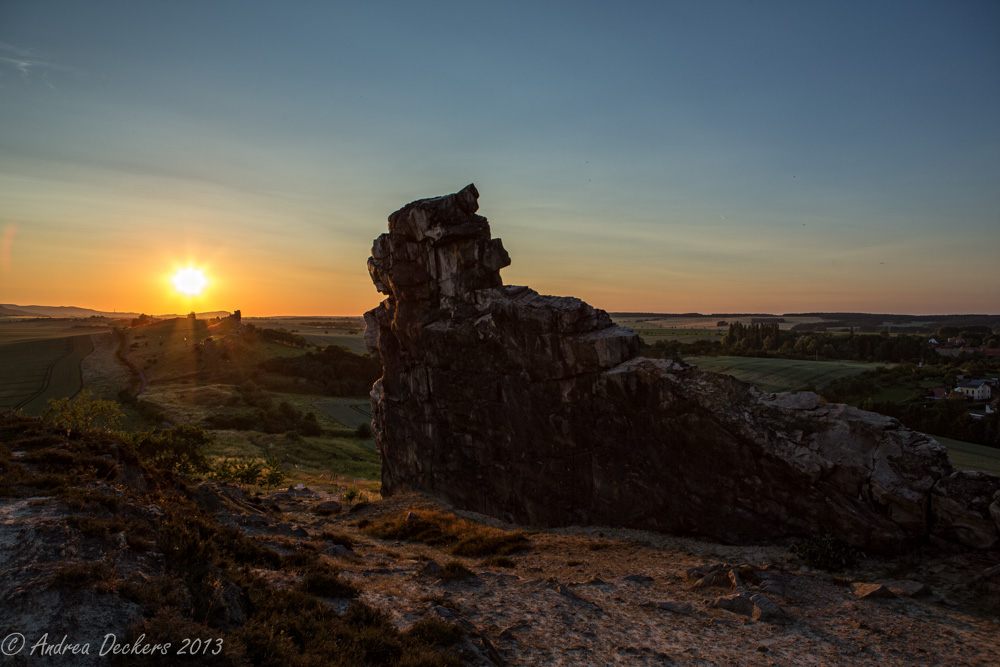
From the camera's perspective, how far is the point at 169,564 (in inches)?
591

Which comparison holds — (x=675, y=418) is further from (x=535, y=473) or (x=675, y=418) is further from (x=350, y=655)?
(x=350, y=655)

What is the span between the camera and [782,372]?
88188 millimetres

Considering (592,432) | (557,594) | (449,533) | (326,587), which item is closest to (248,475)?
(449,533)

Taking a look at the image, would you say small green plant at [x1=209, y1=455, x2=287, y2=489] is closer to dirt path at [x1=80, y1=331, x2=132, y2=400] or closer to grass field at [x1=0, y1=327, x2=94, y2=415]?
grass field at [x1=0, y1=327, x2=94, y2=415]

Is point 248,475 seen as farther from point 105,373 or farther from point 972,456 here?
point 105,373

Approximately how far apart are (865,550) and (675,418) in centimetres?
958

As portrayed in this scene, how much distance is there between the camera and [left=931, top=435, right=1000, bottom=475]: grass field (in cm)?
4629

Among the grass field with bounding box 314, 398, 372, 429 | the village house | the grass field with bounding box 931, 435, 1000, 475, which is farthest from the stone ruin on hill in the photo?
the village house

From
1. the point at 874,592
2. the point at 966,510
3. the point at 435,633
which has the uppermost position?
the point at 966,510

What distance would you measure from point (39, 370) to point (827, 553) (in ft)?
519

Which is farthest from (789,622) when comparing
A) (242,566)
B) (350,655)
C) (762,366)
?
(762,366)

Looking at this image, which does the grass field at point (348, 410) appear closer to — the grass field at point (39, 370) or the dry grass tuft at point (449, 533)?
the grass field at point (39, 370)

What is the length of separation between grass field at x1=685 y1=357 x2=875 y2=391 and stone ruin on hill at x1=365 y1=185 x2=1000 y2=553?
50125mm

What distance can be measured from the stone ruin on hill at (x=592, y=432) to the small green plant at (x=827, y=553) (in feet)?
1.62
